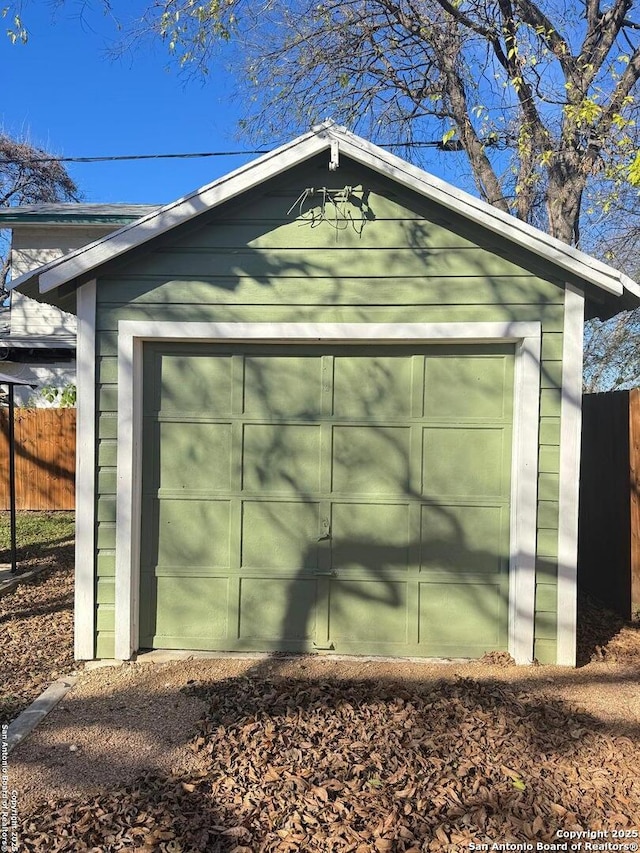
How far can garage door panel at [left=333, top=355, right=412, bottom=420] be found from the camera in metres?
4.57

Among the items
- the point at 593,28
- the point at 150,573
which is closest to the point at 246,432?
the point at 150,573

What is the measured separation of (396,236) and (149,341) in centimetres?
204

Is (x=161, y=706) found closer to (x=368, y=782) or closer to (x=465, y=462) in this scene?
(x=368, y=782)

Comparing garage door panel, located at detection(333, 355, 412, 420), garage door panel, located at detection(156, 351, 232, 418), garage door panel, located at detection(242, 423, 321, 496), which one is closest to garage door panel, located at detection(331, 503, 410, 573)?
garage door panel, located at detection(242, 423, 321, 496)

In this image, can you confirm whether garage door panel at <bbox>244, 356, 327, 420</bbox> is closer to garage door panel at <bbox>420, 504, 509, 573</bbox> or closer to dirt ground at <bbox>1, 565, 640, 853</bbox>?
garage door panel at <bbox>420, 504, 509, 573</bbox>

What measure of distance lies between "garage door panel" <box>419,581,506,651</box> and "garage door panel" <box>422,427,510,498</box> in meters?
0.72

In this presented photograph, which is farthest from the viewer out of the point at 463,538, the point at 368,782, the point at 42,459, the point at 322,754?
the point at 42,459

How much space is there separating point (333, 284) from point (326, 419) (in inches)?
40.2

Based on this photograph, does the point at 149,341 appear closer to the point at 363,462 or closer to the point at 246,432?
the point at 246,432

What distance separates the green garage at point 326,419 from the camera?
439 cm

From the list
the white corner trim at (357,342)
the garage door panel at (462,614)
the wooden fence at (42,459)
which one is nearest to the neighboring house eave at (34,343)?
the wooden fence at (42,459)

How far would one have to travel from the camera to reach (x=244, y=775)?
306 cm

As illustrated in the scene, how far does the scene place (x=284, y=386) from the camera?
181 inches

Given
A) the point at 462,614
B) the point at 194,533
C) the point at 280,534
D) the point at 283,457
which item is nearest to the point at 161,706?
the point at 194,533
